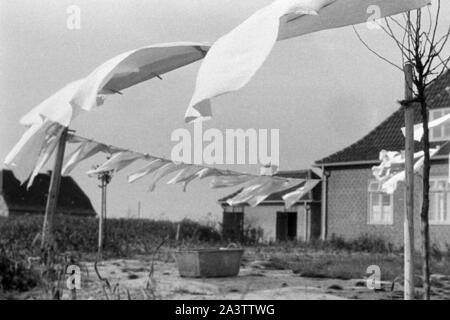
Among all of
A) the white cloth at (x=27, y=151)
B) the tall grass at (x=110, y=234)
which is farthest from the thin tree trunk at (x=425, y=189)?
the tall grass at (x=110, y=234)

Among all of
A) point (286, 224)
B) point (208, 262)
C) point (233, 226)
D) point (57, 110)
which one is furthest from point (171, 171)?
point (286, 224)

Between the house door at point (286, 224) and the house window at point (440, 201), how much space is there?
17.0 feet

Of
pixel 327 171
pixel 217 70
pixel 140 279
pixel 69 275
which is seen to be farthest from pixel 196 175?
pixel 327 171

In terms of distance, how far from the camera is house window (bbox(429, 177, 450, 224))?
16.7 meters

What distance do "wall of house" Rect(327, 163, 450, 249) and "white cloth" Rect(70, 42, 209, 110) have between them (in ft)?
42.5

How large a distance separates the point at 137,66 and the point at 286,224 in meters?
17.1

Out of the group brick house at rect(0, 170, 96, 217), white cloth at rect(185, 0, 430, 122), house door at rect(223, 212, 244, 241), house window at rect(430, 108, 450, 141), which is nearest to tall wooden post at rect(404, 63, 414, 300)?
white cloth at rect(185, 0, 430, 122)

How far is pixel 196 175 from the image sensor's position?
31.1ft

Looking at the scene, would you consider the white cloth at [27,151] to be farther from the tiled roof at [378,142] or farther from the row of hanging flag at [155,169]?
the tiled roof at [378,142]

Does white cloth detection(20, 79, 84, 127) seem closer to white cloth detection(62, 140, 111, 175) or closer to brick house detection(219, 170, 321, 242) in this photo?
white cloth detection(62, 140, 111, 175)

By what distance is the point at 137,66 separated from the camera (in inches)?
184

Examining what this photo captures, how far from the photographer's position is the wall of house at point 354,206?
17609 mm

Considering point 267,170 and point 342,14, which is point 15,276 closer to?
point 267,170

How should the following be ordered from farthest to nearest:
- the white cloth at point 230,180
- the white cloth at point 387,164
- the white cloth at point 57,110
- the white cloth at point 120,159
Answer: the white cloth at point 230,180
the white cloth at point 387,164
the white cloth at point 120,159
the white cloth at point 57,110
